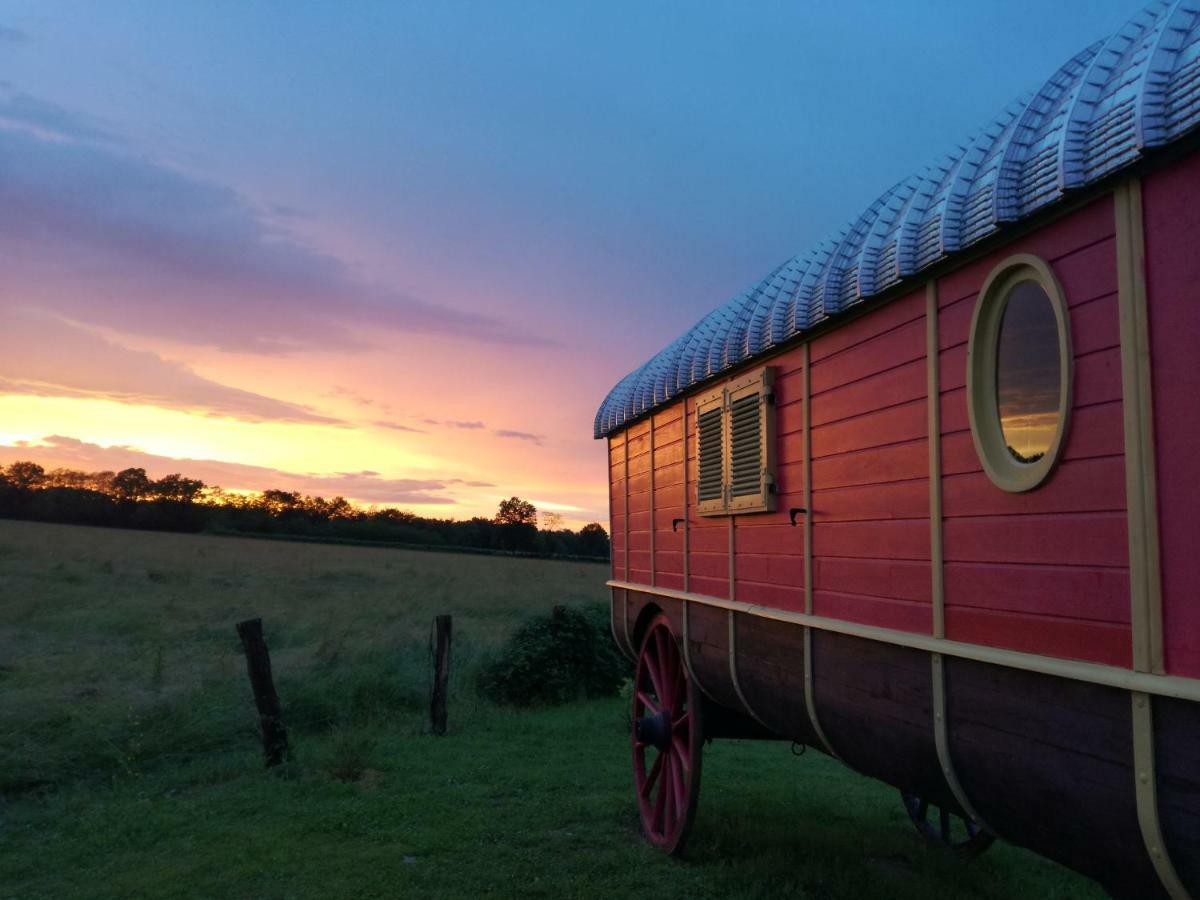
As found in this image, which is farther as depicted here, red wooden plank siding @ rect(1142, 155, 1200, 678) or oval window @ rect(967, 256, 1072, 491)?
oval window @ rect(967, 256, 1072, 491)

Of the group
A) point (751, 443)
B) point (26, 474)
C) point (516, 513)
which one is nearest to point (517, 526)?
point (516, 513)

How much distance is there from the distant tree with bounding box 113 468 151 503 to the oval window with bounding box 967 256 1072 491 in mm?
66034

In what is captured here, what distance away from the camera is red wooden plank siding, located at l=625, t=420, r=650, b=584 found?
7.11 m

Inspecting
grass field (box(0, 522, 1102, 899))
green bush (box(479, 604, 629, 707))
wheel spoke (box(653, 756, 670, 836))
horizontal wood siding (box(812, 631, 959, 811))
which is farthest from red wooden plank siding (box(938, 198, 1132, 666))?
green bush (box(479, 604, 629, 707))

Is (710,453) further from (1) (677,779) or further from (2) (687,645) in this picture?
(1) (677,779)

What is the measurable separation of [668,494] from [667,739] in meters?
1.68

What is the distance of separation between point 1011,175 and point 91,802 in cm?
841

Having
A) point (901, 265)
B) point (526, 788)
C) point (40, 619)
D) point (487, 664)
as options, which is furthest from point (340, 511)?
point (901, 265)

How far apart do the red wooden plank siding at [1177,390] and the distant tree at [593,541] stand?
47.5m

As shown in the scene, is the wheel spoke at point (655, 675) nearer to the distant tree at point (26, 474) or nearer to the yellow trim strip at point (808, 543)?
the yellow trim strip at point (808, 543)

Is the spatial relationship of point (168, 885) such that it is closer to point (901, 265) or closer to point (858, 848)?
point (858, 848)

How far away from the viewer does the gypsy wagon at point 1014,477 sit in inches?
88.5

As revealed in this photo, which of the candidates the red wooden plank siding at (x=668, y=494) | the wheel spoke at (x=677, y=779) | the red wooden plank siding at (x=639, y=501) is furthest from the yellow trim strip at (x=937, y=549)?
the red wooden plank siding at (x=639, y=501)

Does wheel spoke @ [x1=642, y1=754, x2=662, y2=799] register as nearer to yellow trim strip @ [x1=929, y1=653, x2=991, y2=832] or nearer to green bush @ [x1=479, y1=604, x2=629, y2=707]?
yellow trim strip @ [x1=929, y1=653, x2=991, y2=832]
